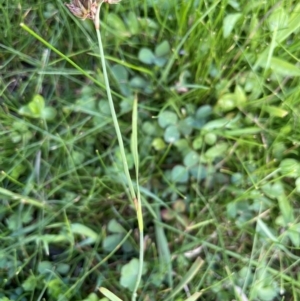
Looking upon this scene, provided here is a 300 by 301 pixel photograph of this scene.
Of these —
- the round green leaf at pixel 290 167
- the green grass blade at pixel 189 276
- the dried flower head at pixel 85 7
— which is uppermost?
the dried flower head at pixel 85 7

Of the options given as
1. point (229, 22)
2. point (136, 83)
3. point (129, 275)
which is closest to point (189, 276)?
point (129, 275)

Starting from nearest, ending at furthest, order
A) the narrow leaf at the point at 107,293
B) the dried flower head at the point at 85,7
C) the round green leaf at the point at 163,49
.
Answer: the dried flower head at the point at 85,7
the narrow leaf at the point at 107,293
the round green leaf at the point at 163,49

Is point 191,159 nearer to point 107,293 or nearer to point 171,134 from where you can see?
point 171,134

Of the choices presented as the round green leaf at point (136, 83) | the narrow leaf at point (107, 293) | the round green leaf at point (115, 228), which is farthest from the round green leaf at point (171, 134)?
the narrow leaf at point (107, 293)

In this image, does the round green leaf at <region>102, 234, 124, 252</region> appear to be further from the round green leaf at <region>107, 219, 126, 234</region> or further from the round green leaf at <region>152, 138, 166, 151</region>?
the round green leaf at <region>152, 138, 166, 151</region>

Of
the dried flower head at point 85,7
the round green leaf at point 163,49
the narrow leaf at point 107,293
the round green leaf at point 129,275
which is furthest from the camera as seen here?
the round green leaf at point 163,49

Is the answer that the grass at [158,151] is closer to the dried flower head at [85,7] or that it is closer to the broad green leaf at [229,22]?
the broad green leaf at [229,22]

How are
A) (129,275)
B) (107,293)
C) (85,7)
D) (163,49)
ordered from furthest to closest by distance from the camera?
(163,49), (129,275), (107,293), (85,7)

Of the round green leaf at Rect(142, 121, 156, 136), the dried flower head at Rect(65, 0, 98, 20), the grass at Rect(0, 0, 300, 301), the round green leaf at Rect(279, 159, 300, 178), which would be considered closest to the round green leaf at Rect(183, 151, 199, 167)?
the grass at Rect(0, 0, 300, 301)

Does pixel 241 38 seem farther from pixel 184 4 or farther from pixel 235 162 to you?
pixel 235 162
